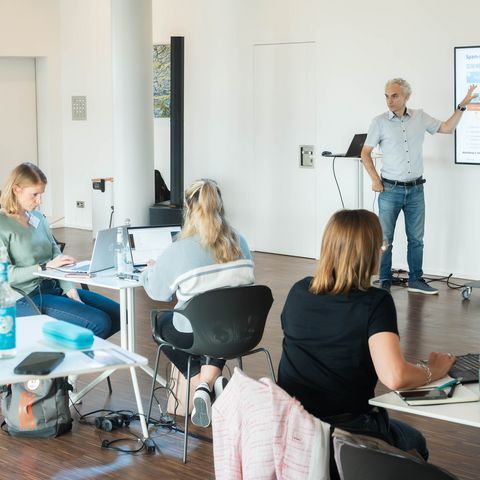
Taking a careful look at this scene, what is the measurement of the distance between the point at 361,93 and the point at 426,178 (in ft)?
3.84

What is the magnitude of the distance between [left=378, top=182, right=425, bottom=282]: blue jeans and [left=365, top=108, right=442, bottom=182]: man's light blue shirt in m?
0.13

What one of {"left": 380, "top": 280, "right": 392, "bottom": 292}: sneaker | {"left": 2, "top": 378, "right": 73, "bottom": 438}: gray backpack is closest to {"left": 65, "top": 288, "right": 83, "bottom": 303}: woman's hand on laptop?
{"left": 2, "top": 378, "right": 73, "bottom": 438}: gray backpack

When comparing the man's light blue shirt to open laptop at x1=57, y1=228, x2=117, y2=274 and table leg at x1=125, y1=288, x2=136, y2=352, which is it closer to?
open laptop at x1=57, y1=228, x2=117, y2=274

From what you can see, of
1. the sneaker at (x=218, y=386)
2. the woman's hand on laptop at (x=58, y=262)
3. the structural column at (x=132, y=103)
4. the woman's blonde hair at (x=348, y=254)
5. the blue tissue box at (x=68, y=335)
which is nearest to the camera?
the woman's blonde hair at (x=348, y=254)

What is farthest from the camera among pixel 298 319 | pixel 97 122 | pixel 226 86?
pixel 97 122

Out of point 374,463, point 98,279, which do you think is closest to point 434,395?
point 374,463

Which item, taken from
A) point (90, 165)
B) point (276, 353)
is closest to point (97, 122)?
point (90, 165)

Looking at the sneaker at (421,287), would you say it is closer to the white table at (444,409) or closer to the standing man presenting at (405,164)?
the standing man presenting at (405,164)

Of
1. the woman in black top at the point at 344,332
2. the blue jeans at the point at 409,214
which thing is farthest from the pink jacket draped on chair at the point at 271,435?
the blue jeans at the point at 409,214

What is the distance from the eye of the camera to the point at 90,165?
41.3 ft

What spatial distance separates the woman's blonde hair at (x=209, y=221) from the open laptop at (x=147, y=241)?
872 millimetres

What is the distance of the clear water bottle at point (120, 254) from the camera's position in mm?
5164

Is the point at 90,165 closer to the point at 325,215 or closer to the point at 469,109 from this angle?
the point at 325,215

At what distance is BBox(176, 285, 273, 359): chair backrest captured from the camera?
4266 millimetres
